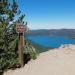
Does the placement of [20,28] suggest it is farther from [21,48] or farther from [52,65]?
[52,65]

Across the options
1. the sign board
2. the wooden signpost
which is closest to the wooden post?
the wooden signpost

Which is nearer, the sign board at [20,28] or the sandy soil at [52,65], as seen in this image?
the sandy soil at [52,65]

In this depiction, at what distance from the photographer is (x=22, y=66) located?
32.6ft

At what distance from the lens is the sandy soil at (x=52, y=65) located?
8745 millimetres

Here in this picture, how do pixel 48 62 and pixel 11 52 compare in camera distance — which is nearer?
pixel 48 62

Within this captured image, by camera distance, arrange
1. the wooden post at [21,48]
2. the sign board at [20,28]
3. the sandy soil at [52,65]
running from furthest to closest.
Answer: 1. the wooden post at [21,48]
2. the sign board at [20,28]
3. the sandy soil at [52,65]

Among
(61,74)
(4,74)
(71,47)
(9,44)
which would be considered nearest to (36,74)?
(61,74)

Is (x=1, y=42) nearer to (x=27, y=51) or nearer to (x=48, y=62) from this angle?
(x=27, y=51)

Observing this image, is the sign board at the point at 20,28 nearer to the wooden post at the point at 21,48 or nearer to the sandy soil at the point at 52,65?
the wooden post at the point at 21,48

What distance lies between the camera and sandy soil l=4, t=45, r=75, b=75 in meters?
8.74

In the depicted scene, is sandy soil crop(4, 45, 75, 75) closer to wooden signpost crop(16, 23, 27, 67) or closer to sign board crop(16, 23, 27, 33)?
wooden signpost crop(16, 23, 27, 67)

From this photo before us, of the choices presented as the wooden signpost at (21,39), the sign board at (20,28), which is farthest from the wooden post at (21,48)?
the sign board at (20,28)

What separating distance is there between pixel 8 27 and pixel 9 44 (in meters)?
0.73

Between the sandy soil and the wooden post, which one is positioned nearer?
the sandy soil
